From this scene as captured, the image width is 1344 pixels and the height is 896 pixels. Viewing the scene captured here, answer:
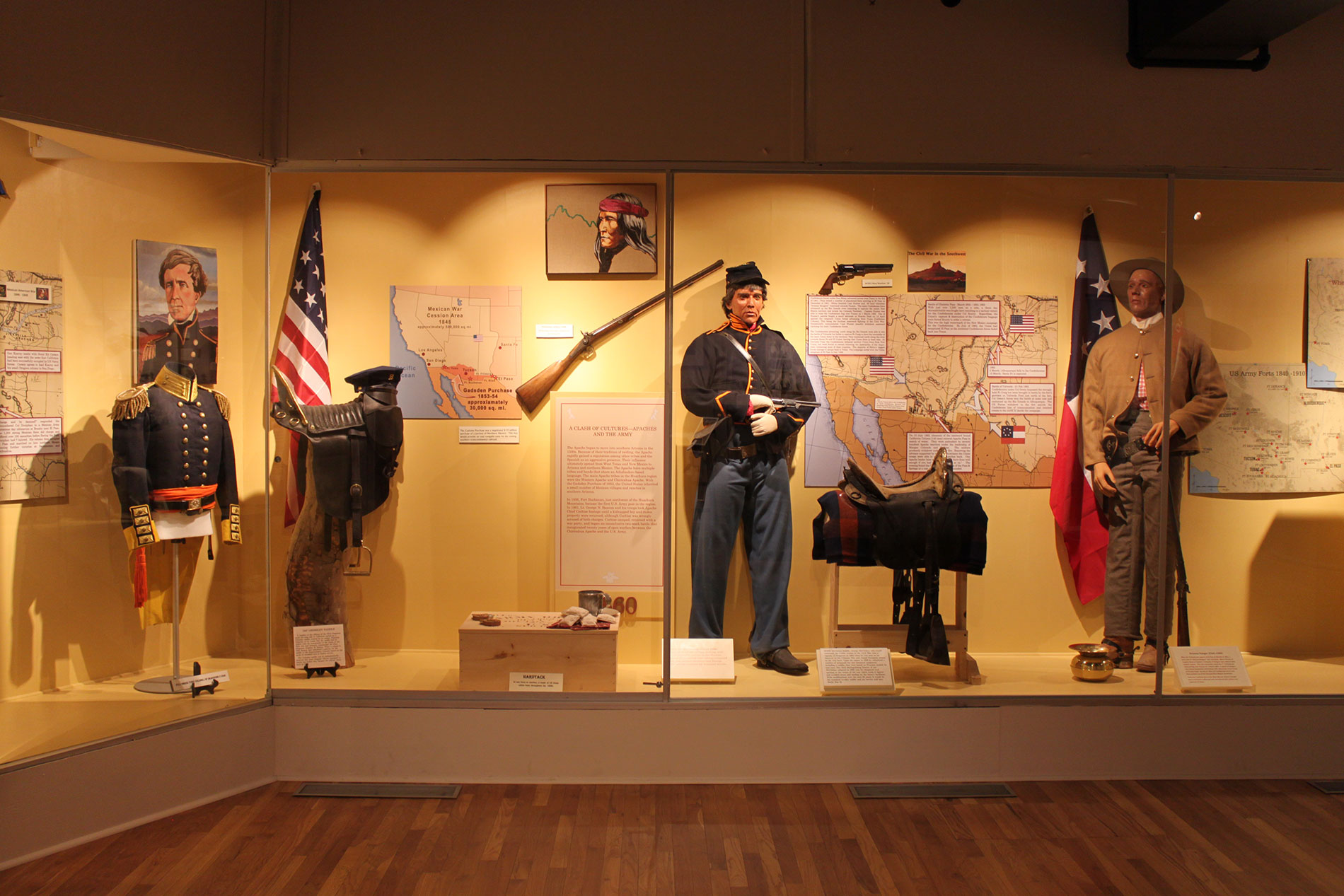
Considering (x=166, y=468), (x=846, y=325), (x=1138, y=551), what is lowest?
(x=1138, y=551)

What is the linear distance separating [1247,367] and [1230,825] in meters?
1.79

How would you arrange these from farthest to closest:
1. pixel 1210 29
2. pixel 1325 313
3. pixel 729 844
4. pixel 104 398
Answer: pixel 1325 313
pixel 1210 29
pixel 104 398
pixel 729 844

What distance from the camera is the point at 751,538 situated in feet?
10.9

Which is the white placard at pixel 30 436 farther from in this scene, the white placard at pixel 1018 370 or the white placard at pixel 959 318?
the white placard at pixel 1018 370

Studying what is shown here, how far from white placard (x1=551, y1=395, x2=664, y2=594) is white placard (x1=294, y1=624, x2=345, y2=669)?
36.0 inches

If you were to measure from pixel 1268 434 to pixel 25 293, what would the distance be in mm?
4776

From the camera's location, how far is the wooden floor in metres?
2.48

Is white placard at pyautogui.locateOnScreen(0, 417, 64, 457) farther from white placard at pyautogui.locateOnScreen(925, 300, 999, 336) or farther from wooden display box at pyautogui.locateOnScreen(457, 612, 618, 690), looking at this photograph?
white placard at pyautogui.locateOnScreen(925, 300, 999, 336)

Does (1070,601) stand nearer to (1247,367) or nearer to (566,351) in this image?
(1247,367)

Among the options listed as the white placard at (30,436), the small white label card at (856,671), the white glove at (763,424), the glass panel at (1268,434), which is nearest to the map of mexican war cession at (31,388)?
the white placard at (30,436)

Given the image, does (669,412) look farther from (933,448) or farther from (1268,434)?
(1268,434)

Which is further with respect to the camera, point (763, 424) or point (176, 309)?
point (763, 424)

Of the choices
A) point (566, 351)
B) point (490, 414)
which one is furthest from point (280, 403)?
point (566, 351)

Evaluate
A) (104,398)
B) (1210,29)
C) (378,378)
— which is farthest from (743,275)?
(104,398)
